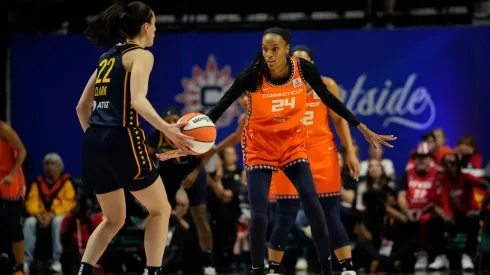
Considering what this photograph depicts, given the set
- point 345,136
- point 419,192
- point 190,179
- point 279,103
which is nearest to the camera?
point 279,103

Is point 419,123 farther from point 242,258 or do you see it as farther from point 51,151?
point 51,151

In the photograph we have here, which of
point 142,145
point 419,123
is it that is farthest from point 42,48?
point 142,145

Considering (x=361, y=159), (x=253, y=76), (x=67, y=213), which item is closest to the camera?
(x=253, y=76)

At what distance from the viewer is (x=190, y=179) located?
8.68 meters

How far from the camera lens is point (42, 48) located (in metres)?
12.2

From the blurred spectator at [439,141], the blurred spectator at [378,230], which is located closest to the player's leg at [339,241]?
the blurred spectator at [378,230]

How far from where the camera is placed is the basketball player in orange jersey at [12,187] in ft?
26.1

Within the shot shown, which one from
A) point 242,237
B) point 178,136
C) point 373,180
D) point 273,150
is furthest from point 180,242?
point 178,136

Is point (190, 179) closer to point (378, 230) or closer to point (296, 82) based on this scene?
point (378, 230)

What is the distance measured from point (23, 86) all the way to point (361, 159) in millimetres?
4999

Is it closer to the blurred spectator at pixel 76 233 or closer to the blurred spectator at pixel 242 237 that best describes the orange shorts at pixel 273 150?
the blurred spectator at pixel 242 237

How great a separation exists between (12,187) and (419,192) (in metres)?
4.90

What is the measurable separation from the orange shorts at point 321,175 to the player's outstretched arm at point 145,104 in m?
1.52

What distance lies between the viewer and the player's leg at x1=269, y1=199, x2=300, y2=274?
19.7ft
